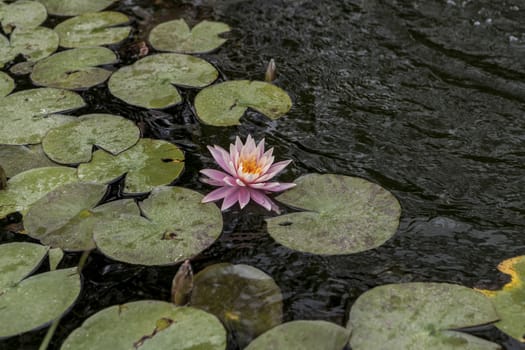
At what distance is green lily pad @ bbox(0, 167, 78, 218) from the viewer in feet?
7.55

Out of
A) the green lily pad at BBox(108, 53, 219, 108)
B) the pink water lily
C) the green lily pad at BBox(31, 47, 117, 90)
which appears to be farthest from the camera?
the green lily pad at BBox(31, 47, 117, 90)

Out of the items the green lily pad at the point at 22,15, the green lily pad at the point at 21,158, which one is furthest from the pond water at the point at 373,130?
the green lily pad at the point at 22,15

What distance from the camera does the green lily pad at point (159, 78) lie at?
9.29 feet

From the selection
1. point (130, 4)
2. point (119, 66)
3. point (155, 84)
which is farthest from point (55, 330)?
point (130, 4)

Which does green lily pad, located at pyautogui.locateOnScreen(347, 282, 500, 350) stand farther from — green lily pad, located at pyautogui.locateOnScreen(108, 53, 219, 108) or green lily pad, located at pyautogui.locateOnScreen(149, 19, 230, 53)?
green lily pad, located at pyautogui.locateOnScreen(149, 19, 230, 53)

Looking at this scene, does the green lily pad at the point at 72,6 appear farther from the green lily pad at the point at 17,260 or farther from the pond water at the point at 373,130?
the green lily pad at the point at 17,260

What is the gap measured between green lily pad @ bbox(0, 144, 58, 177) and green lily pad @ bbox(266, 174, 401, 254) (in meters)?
0.96

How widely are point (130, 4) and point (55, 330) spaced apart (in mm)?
2259

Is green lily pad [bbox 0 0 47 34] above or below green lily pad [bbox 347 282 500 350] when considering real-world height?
below

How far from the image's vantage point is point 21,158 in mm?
2525

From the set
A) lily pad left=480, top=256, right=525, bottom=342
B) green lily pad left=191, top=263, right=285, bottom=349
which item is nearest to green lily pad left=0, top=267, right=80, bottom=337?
green lily pad left=191, top=263, right=285, bottom=349

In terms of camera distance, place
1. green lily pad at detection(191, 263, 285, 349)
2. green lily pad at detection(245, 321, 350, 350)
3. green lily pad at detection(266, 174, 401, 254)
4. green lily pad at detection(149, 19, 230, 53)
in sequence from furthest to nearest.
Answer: green lily pad at detection(149, 19, 230, 53), green lily pad at detection(266, 174, 401, 254), green lily pad at detection(191, 263, 285, 349), green lily pad at detection(245, 321, 350, 350)

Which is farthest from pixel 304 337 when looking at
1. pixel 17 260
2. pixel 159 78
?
pixel 159 78

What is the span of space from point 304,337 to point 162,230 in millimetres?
628
